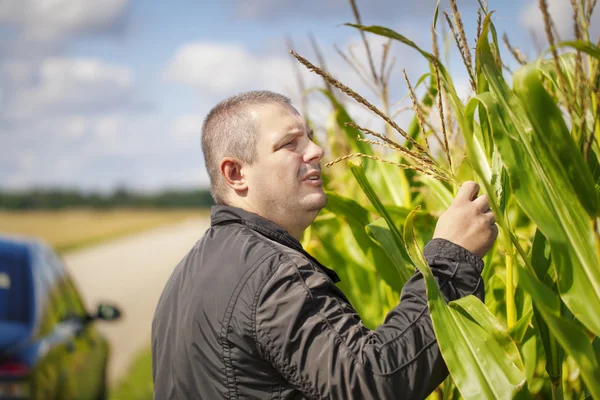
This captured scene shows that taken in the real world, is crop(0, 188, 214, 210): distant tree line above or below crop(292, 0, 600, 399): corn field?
above

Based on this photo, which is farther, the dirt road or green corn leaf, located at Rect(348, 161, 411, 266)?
the dirt road

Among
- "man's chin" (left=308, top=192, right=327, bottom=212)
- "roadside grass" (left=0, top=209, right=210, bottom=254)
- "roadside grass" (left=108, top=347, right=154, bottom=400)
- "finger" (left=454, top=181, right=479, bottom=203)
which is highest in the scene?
"roadside grass" (left=0, top=209, right=210, bottom=254)

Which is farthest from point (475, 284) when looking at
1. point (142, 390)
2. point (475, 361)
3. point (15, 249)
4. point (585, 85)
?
point (142, 390)

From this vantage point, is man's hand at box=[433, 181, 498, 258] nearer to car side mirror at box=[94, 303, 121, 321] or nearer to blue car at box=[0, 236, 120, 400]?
blue car at box=[0, 236, 120, 400]

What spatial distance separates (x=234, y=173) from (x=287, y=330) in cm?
56

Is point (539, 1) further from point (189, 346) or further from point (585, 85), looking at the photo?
point (189, 346)

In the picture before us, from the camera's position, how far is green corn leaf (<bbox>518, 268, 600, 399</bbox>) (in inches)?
57.0

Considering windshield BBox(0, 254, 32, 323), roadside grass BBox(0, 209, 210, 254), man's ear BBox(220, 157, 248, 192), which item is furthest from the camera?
roadside grass BBox(0, 209, 210, 254)

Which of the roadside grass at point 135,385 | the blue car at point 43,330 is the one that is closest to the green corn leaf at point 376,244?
the blue car at point 43,330

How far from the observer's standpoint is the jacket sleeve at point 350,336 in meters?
1.51

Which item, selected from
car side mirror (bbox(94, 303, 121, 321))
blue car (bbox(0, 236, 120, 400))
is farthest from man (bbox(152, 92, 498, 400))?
car side mirror (bbox(94, 303, 121, 321))

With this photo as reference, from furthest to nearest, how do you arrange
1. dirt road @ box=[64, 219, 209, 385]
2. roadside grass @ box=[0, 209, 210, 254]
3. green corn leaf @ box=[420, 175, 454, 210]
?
roadside grass @ box=[0, 209, 210, 254] < dirt road @ box=[64, 219, 209, 385] < green corn leaf @ box=[420, 175, 454, 210]

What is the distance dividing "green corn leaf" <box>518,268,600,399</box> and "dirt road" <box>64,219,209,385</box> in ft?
24.7

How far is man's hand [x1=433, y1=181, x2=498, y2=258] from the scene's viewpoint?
1.63 m
